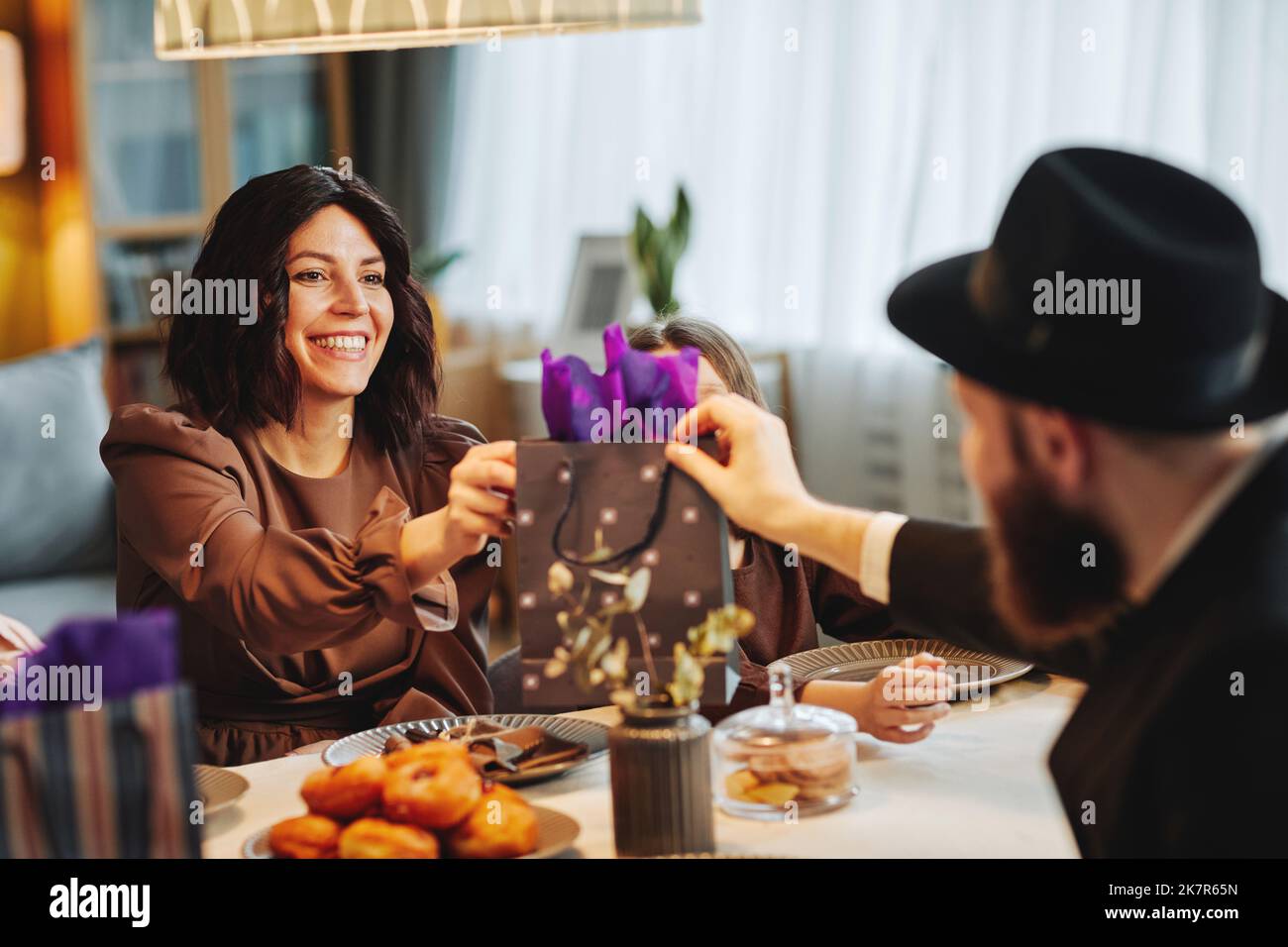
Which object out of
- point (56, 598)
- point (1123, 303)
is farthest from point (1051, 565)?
point (56, 598)

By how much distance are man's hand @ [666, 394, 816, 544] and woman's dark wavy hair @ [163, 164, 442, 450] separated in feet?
2.39

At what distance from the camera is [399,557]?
4.75 feet

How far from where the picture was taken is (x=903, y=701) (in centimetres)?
147

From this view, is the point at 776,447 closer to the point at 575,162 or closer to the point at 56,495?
the point at 56,495

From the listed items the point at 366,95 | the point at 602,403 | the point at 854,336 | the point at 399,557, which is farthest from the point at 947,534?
the point at 366,95

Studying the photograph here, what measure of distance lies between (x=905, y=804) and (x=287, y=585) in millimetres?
685

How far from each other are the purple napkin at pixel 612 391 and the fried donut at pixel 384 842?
37cm

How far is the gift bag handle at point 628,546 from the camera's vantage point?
47.8 inches

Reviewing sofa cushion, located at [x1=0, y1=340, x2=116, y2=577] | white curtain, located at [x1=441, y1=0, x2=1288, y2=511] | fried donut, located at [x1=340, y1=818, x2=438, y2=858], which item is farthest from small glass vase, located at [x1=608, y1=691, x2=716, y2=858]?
sofa cushion, located at [x1=0, y1=340, x2=116, y2=577]

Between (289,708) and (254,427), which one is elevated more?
(254,427)

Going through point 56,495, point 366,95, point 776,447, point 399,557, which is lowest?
point 56,495

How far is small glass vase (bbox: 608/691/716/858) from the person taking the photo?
1.14 meters

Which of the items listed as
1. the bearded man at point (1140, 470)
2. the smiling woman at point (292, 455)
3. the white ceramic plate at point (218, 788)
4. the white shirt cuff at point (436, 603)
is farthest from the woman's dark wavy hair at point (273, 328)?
the bearded man at point (1140, 470)
